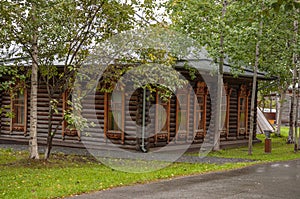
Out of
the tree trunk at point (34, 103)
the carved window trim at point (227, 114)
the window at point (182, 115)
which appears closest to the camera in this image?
the tree trunk at point (34, 103)

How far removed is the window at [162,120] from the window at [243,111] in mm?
5882

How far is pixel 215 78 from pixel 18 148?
9.16 m

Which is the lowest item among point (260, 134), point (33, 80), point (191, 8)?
point (260, 134)

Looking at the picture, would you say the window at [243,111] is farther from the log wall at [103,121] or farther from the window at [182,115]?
the window at [182,115]

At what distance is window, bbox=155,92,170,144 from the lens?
61.2 ft

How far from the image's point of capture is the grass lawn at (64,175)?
33.2 ft

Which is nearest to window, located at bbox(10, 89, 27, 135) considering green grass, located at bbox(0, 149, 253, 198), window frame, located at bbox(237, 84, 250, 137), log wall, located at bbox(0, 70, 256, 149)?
log wall, located at bbox(0, 70, 256, 149)

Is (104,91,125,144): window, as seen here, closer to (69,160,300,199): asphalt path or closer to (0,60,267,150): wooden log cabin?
(0,60,267,150): wooden log cabin

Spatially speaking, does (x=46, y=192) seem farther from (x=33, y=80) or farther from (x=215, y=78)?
(x=215, y=78)

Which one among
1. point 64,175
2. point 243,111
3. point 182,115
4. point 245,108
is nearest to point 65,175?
point 64,175

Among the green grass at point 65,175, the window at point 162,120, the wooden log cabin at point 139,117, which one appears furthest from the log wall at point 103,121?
the green grass at point 65,175

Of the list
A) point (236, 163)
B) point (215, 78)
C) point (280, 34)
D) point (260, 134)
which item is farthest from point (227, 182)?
point (260, 134)

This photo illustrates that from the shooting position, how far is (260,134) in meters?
35.5

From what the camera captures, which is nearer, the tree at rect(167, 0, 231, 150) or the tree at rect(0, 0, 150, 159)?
the tree at rect(0, 0, 150, 159)
